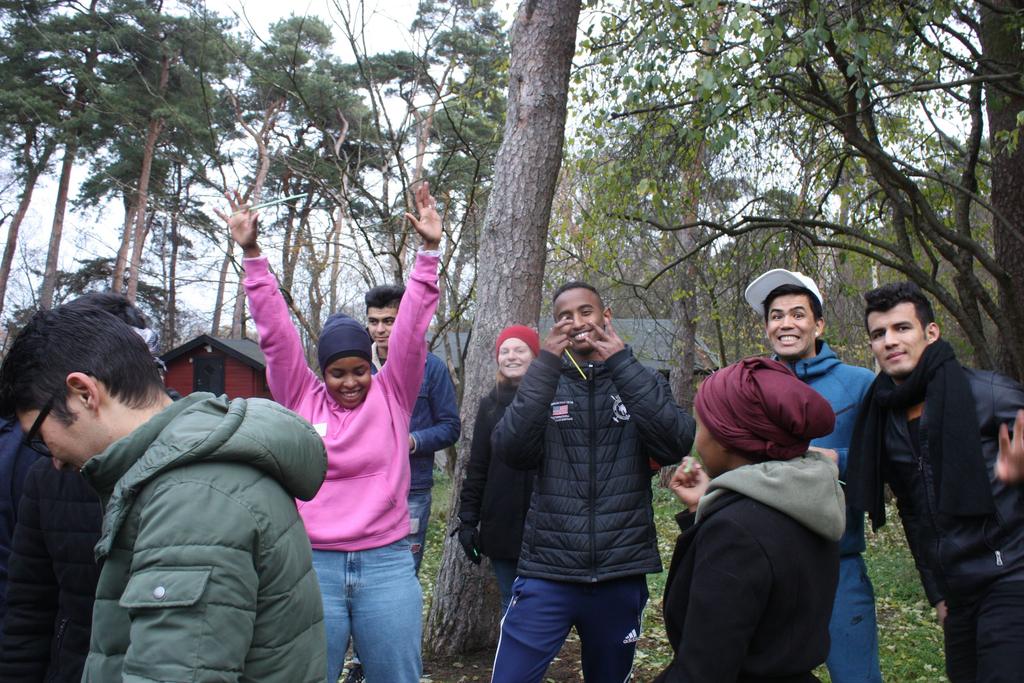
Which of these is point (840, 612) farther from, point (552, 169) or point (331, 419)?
point (552, 169)

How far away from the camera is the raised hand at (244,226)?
2840 millimetres

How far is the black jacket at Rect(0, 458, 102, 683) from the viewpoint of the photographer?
2.15 metres

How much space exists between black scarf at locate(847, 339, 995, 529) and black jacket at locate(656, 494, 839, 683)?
1099 mm

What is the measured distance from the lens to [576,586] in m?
3.07

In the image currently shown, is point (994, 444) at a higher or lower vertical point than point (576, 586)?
higher

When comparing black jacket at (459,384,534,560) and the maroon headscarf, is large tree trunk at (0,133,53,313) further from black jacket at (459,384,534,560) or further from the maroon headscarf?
the maroon headscarf

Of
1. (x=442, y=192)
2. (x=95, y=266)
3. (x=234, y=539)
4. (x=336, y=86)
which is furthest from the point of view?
(x=95, y=266)

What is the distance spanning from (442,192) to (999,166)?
598 cm

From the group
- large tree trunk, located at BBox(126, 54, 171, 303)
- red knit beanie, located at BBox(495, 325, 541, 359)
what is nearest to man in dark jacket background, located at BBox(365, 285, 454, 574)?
red knit beanie, located at BBox(495, 325, 541, 359)

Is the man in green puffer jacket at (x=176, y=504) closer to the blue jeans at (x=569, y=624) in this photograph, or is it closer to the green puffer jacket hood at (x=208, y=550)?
the green puffer jacket hood at (x=208, y=550)

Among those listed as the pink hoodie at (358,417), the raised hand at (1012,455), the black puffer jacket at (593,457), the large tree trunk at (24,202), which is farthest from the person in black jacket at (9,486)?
the large tree trunk at (24,202)

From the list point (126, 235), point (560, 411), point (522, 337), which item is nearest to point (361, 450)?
point (560, 411)

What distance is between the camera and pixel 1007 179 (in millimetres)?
6734

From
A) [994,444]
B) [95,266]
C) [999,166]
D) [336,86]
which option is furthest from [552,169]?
[95,266]
